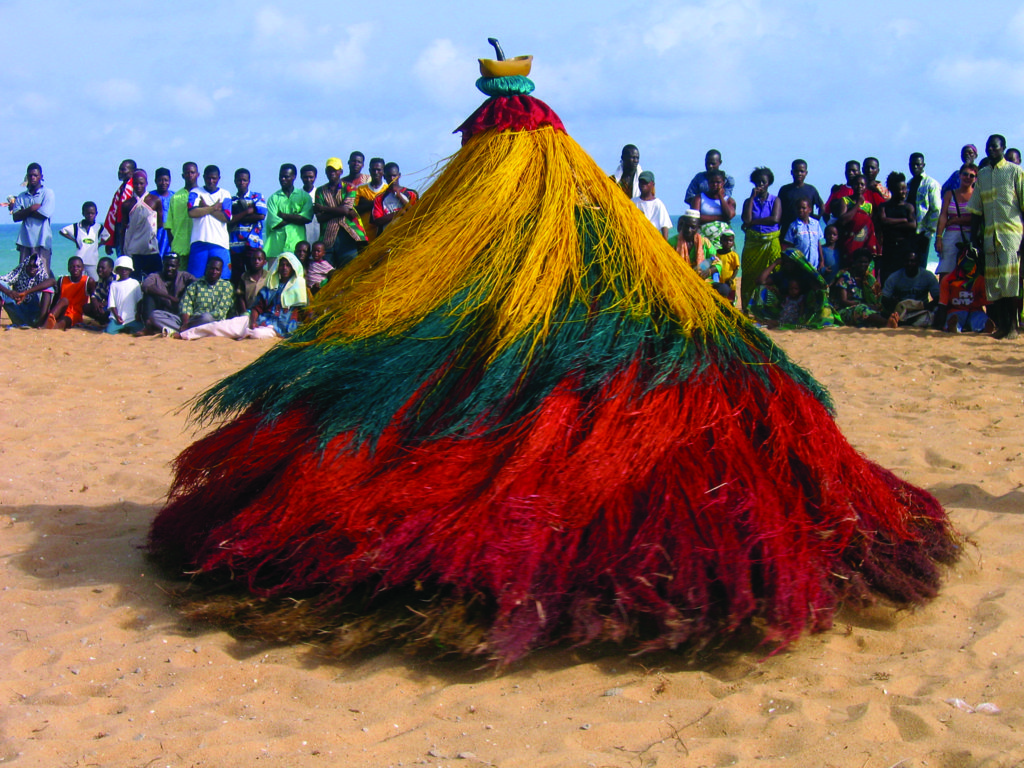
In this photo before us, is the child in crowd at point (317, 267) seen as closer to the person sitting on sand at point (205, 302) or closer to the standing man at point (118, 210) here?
the person sitting on sand at point (205, 302)

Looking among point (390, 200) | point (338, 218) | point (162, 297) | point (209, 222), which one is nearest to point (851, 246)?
point (390, 200)

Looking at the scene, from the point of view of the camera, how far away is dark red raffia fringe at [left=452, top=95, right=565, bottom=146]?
368 centimetres

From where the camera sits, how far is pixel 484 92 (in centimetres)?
384

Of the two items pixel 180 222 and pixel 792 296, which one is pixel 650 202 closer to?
pixel 792 296

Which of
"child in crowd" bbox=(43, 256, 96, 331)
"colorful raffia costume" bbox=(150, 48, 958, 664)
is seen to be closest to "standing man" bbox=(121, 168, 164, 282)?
"child in crowd" bbox=(43, 256, 96, 331)

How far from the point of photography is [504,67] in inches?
149

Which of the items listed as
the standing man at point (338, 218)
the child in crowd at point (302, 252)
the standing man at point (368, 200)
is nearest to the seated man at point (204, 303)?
the child in crowd at point (302, 252)

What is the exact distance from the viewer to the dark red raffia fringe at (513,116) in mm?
3682

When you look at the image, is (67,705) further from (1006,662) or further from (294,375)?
(1006,662)

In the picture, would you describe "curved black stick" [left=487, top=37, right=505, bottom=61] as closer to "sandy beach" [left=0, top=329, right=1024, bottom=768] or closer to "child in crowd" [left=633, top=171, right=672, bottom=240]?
"sandy beach" [left=0, top=329, right=1024, bottom=768]

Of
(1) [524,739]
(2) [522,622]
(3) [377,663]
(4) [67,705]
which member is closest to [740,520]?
(2) [522,622]

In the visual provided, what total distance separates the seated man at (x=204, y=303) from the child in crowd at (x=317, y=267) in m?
0.80

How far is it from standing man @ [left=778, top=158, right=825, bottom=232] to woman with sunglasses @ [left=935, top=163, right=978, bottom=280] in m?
1.37

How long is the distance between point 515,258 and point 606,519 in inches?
→ 38.2
